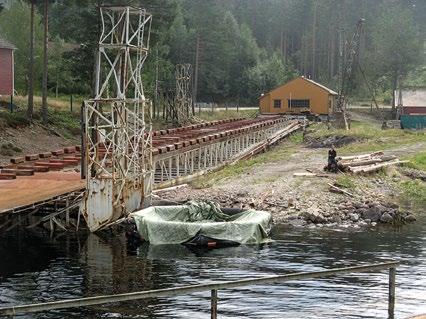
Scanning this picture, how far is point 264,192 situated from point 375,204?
5.87 m

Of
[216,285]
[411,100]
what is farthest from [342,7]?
[216,285]

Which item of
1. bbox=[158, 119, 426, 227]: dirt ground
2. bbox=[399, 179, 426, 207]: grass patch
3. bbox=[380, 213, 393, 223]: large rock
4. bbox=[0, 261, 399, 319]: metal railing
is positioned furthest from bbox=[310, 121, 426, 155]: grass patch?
bbox=[0, 261, 399, 319]: metal railing

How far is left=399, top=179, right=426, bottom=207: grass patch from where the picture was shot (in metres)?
38.1

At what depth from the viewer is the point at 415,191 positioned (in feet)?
129

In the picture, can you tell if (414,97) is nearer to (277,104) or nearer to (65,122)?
(277,104)

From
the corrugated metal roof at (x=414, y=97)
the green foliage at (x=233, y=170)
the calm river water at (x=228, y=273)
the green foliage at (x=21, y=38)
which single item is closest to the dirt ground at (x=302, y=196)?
the green foliage at (x=233, y=170)

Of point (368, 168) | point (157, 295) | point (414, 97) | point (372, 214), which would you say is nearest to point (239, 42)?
point (414, 97)

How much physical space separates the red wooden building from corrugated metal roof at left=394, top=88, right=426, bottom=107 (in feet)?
189

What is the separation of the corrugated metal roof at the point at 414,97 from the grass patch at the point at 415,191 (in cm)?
5656

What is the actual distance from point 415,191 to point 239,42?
263 ft

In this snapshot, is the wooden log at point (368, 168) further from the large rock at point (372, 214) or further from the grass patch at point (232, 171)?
the large rock at point (372, 214)

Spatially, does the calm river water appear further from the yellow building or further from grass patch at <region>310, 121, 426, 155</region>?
the yellow building

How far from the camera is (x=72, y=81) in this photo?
75.3 meters

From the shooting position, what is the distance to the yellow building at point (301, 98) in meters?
89.6
